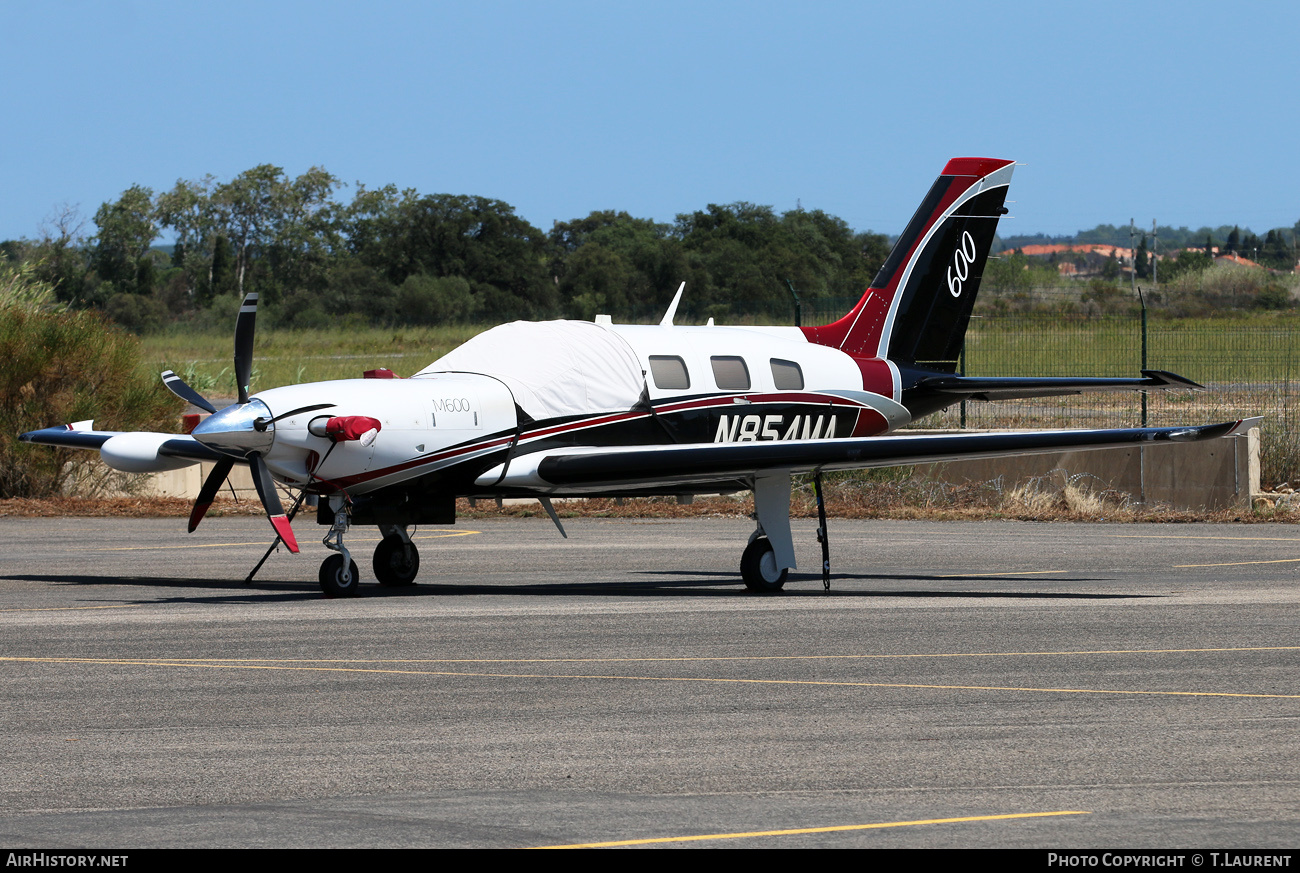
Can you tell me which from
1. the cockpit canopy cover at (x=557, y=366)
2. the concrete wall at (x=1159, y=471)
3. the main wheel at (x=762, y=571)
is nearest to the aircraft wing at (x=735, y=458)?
the cockpit canopy cover at (x=557, y=366)

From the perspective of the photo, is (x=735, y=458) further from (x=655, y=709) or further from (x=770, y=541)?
(x=655, y=709)

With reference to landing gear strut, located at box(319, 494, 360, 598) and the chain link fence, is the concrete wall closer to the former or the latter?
the chain link fence

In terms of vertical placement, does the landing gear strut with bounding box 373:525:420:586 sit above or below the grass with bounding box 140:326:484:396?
below

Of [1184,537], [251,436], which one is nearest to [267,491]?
[251,436]

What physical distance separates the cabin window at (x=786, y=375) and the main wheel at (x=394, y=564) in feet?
14.7

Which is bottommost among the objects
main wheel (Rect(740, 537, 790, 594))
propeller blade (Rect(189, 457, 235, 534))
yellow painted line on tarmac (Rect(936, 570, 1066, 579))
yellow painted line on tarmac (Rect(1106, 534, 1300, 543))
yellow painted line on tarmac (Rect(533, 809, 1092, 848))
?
yellow painted line on tarmac (Rect(1106, 534, 1300, 543))

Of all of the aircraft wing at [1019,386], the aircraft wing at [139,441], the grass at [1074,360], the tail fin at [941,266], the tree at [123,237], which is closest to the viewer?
the aircraft wing at [139,441]

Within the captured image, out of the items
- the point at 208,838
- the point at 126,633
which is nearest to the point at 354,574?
the point at 126,633

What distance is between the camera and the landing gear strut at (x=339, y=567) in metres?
15.1

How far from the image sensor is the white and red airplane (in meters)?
14.8

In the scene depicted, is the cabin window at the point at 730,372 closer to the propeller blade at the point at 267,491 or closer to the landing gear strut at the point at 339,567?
the landing gear strut at the point at 339,567

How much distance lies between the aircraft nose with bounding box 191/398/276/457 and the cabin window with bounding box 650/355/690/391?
13.8 ft

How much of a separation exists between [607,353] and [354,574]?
11.6 feet

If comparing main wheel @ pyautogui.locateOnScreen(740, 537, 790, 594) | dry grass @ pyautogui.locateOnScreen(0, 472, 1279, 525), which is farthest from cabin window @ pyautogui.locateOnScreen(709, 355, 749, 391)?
dry grass @ pyautogui.locateOnScreen(0, 472, 1279, 525)
